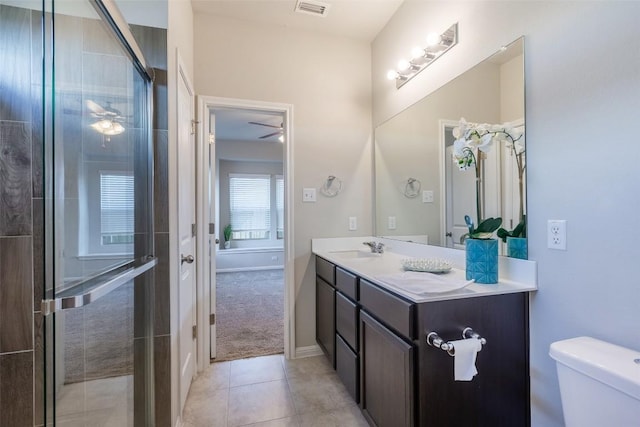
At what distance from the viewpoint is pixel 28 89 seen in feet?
4.22

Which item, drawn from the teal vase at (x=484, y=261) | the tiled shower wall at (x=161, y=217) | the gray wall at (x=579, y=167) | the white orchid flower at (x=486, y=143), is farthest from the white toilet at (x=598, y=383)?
the tiled shower wall at (x=161, y=217)

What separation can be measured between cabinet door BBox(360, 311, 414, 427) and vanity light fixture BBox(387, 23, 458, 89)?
5.32 feet

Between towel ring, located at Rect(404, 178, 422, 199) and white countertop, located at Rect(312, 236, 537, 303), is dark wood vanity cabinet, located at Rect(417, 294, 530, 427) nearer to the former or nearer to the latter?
white countertop, located at Rect(312, 236, 537, 303)

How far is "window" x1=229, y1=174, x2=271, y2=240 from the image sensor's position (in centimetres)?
604

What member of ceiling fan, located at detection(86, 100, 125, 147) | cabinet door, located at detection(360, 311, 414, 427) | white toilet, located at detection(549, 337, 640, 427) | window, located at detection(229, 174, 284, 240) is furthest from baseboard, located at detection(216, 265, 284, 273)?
white toilet, located at detection(549, 337, 640, 427)

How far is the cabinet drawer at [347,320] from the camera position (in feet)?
5.50

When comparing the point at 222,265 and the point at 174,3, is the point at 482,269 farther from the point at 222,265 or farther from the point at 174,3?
the point at 222,265

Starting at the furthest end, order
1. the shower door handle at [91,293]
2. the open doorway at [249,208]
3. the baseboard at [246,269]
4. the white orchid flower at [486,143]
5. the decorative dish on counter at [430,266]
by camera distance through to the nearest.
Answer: the baseboard at [246,269], the open doorway at [249,208], the decorative dish on counter at [430,266], the white orchid flower at [486,143], the shower door handle at [91,293]

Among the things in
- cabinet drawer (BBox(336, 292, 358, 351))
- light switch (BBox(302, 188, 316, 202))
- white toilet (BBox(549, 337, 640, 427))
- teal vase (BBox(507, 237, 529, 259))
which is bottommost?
cabinet drawer (BBox(336, 292, 358, 351))

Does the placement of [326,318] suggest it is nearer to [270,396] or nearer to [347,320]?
[347,320]

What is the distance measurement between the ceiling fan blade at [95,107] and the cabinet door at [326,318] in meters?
1.59

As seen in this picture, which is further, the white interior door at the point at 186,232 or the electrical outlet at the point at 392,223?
the electrical outlet at the point at 392,223

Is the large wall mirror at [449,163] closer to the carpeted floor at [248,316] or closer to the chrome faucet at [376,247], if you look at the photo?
the chrome faucet at [376,247]

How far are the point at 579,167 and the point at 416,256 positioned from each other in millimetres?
1122
